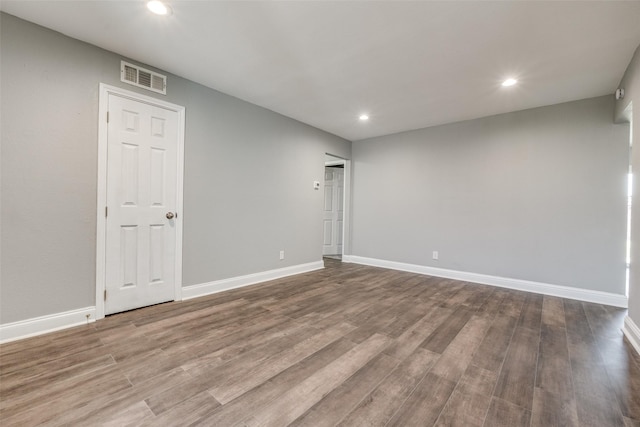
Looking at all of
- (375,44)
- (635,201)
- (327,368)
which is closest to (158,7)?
(375,44)

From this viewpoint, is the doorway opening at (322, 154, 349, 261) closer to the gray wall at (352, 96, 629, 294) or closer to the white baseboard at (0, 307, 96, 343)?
the gray wall at (352, 96, 629, 294)

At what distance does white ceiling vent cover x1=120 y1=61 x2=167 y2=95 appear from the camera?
8.86 ft

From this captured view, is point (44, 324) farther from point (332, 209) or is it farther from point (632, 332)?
point (332, 209)

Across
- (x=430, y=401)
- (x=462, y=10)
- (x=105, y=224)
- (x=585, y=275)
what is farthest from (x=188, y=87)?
(x=585, y=275)

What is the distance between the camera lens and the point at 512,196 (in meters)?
3.99

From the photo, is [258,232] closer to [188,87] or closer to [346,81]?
[188,87]

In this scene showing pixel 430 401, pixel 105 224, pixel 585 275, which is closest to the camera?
pixel 430 401

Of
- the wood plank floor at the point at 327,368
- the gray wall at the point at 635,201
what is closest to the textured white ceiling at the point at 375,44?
the gray wall at the point at 635,201

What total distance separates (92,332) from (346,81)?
11.8 ft

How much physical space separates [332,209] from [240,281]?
3574 mm

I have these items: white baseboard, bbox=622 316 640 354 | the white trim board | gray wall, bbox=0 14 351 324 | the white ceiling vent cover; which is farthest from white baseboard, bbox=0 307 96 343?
white baseboard, bbox=622 316 640 354

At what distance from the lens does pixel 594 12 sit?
1.99 meters

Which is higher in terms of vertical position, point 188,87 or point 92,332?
point 188,87

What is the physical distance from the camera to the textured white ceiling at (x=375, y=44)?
2.02m
